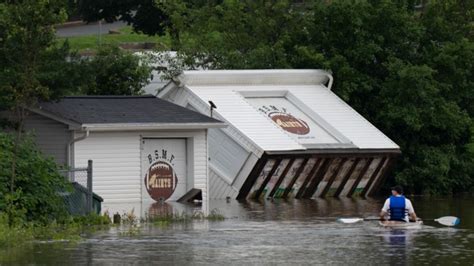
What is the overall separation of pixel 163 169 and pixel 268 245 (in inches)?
592

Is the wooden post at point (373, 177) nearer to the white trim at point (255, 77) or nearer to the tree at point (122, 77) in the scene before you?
the white trim at point (255, 77)

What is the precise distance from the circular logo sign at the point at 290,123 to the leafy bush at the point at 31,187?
14.8 m

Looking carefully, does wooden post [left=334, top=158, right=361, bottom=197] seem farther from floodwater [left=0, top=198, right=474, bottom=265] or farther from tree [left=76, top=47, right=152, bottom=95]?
floodwater [left=0, top=198, right=474, bottom=265]

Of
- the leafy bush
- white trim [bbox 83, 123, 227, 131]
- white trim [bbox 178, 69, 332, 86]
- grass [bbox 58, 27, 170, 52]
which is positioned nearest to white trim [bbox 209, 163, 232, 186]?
white trim [bbox 83, 123, 227, 131]

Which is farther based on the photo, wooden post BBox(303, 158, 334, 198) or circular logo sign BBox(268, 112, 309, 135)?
circular logo sign BBox(268, 112, 309, 135)

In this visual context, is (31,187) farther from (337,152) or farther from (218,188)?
(337,152)

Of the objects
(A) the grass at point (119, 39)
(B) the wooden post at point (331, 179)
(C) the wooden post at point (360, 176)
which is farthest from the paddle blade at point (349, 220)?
(A) the grass at point (119, 39)

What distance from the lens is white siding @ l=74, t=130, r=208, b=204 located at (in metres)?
38.6

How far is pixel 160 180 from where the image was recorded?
40.3m

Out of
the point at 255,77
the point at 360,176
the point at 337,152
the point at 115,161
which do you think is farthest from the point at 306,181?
the point at 115,161

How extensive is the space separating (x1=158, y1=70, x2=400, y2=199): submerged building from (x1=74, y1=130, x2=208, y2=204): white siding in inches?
100

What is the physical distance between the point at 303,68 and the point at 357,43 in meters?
2.08

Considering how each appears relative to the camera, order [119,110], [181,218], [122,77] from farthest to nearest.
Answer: [122,77] → [119,110] → [181,218]

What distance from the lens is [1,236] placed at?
25531mm
